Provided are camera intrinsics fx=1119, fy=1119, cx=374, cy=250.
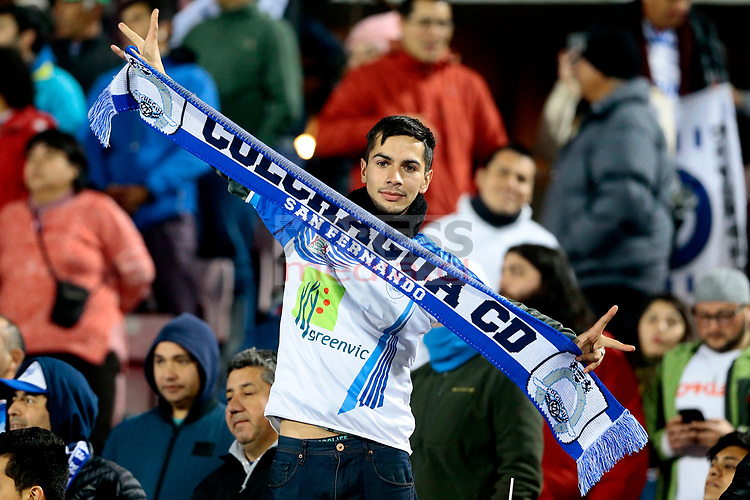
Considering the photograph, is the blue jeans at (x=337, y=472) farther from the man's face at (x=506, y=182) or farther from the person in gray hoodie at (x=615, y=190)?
the person in gray hoodie at (x=615, y=190)

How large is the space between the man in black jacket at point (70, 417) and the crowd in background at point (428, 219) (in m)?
0.07

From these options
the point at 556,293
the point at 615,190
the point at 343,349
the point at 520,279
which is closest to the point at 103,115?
the point at 343,349

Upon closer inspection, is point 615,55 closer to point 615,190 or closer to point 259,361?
point 615,190

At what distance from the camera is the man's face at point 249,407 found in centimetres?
473

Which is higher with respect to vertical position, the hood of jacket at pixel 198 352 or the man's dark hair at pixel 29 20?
the man's dark hair at pixel 29 20

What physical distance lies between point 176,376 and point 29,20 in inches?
153

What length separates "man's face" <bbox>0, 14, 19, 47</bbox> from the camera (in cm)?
802

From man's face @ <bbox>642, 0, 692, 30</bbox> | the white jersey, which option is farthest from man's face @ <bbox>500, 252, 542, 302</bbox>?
man's face @ <bbox>642, 0, 692, 30</bbox>

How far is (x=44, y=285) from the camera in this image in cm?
639

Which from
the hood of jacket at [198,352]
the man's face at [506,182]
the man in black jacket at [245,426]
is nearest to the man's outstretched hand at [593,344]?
the man in black jacket at [245,426]

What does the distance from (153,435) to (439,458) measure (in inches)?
53.5

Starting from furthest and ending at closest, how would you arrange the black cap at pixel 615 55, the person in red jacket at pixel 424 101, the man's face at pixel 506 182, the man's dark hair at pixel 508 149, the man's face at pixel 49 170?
the person in red jacket at pixel 424 101, the black cap at pixel 615 55, the man's dark hair at pixel 508 149, the man's face at pixel 506 182, the man's face at pixel 49 170

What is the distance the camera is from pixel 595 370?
5359 mm

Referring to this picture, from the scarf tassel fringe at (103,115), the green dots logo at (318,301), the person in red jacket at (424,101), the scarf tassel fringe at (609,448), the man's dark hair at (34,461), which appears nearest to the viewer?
the green dots logo at (318,301)
